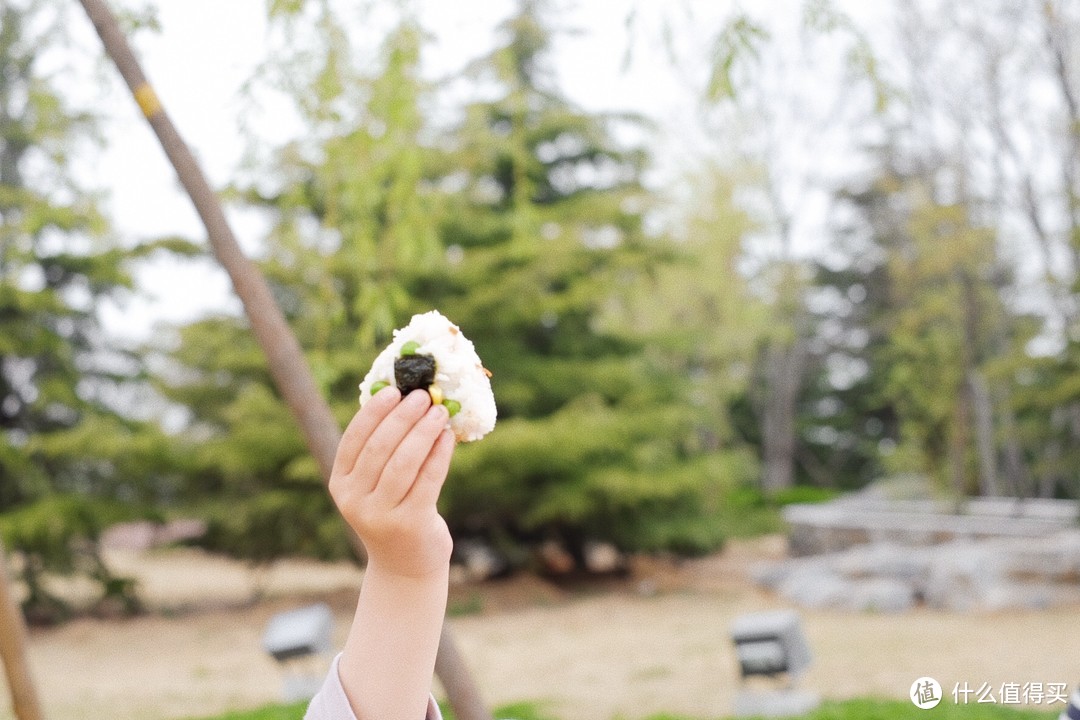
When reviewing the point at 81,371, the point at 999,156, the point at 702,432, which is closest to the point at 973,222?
the point at 999,156

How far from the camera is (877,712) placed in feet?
17.0

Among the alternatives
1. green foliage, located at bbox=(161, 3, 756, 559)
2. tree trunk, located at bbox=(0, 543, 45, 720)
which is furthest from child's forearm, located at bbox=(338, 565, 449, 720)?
green foliage, located at bbox=(161, 3, 756, 559)

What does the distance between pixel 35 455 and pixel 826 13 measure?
11.0m

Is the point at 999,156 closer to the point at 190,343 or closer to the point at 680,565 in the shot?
the point at 680,565

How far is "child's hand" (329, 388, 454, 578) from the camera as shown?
109 cm

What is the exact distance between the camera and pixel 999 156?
13.4 m

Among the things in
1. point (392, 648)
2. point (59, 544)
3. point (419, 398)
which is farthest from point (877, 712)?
point (59, 544)

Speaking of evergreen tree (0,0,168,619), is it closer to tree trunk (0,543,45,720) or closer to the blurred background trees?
the blurred background trees

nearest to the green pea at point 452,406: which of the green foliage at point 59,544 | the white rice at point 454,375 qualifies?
the white rice at point 454,375

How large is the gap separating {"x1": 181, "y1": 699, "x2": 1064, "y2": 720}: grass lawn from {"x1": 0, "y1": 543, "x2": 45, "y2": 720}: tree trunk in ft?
5.55

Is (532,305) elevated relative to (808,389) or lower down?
elevated

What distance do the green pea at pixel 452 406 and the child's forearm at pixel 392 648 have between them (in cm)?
19

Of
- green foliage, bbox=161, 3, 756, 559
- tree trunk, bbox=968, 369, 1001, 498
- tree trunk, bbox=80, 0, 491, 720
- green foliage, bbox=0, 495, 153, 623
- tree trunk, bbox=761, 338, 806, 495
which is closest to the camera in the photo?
tree trunk, bbox=80, 0, 491, 720

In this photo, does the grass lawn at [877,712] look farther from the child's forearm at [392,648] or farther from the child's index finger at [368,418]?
the child's index finger at [368,418]
